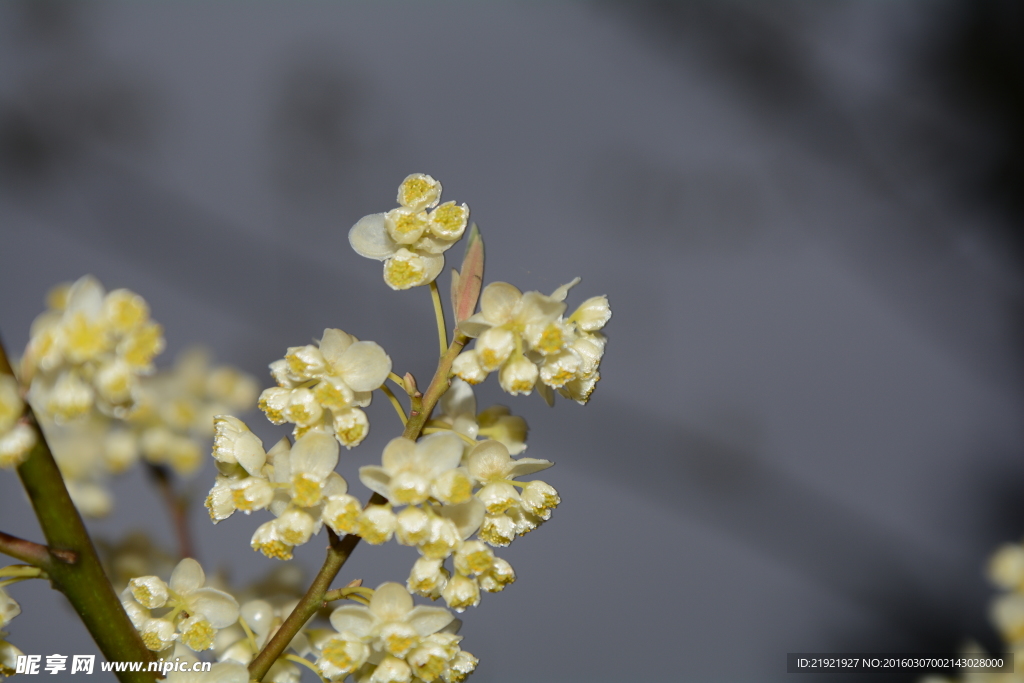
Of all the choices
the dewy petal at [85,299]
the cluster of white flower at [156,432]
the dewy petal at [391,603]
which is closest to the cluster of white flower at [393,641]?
the dewy petal at [391,603]

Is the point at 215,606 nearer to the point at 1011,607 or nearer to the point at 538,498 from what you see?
the point at 538,498

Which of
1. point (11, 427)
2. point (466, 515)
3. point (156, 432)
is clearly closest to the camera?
point (11, 427)

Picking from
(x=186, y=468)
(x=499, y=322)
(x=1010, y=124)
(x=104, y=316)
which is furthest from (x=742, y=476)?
(x=104, y=316)

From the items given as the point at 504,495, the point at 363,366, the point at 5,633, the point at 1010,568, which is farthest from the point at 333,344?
the point at 1010,568

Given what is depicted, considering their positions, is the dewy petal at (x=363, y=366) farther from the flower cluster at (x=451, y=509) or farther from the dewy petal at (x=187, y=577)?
the dewy petal at (x=187, y=577)

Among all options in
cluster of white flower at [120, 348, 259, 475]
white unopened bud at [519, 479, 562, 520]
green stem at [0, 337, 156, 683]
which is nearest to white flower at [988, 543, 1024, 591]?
white unopened bud at [519, 479, 562, 520]
